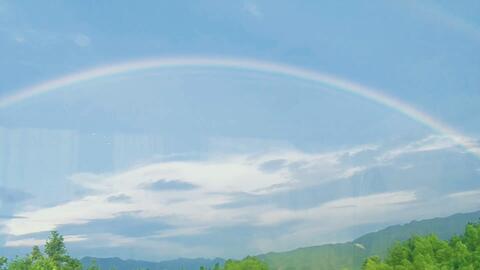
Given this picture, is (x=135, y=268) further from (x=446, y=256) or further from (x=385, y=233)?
(x=446, y=256)

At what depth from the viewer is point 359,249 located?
325 ft

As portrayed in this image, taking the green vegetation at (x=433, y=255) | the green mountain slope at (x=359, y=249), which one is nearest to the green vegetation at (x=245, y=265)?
the green vegetation at (x=433, y=255)

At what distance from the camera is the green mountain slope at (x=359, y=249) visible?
8819 cm

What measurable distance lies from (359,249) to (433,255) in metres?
57.7

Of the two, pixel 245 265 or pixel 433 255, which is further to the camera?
pixel 245 265

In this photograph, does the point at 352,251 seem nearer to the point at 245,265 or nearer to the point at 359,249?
the point at 359,249

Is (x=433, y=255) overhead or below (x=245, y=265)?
below

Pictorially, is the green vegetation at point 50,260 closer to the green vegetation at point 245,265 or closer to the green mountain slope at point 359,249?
the green vegetation at point 245,265

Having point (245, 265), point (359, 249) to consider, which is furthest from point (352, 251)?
point (245, 265)

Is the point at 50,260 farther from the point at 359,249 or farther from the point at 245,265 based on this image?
the point at 359,249

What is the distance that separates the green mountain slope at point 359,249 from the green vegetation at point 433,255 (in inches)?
1522

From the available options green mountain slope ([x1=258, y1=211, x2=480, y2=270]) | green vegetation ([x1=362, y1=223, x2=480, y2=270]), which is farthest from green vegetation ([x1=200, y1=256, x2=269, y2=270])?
green mountain slope ([x1=258, y1=211, x2=480, y2=270])

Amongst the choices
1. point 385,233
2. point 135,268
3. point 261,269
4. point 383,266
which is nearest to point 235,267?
point 261,269

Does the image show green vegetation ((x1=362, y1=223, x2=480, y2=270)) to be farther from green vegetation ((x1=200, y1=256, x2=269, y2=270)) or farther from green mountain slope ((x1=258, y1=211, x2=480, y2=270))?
green mountain slope ((x1=258, y1=211, x2=480, y2=270))
